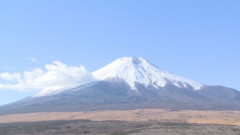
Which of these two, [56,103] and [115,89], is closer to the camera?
[56,103]

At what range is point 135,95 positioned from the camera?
157 m

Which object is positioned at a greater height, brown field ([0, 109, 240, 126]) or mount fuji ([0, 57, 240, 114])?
mount fuji ([0, 57, 240, 114])

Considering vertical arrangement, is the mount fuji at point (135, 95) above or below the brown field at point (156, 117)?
above

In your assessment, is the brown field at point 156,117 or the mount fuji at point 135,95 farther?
the mount fuji at point 135,95

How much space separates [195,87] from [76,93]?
68.1m

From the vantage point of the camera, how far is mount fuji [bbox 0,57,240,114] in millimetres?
135000

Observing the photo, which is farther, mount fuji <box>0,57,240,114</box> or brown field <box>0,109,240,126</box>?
mount fuji <box>0,57,240,114</box>

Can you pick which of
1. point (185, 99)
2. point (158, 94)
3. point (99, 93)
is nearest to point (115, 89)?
point (99, 93)

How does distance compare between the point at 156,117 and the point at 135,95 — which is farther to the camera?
the point at 135,95

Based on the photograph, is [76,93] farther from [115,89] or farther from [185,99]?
[185,99]

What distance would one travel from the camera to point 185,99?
151875 mm

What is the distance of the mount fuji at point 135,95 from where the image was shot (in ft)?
443

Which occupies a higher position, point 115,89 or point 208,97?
point 115,89

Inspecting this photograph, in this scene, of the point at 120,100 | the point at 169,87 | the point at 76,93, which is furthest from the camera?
the point at 169,87
